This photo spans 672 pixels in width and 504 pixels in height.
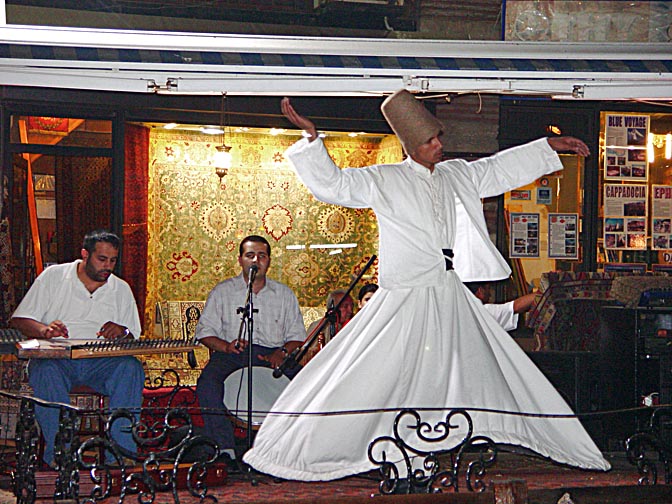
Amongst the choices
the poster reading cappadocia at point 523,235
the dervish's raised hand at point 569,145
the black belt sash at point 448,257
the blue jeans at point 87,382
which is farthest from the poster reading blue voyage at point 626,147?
the blue jeans at point 87,382

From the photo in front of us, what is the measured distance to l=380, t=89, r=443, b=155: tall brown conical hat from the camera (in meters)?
6.08

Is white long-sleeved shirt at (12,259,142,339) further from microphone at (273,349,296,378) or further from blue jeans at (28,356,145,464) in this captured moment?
microphone at (273,349,296,378)

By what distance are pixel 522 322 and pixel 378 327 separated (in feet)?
14.2

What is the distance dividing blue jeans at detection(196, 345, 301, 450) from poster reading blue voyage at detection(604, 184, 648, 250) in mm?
4096

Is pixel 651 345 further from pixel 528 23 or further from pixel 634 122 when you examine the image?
pixel 634 122

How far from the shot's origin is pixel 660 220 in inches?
A: 415

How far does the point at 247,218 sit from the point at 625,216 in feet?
11.7

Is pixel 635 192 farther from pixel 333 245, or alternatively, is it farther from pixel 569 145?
pixel 569 145

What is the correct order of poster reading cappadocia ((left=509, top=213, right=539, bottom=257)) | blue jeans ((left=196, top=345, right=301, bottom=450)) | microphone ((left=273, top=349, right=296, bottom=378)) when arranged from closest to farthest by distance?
1. blue jeans ((left=196, top=345, right=301, bottom=450))
2. microphone ((left=273, top=349, right=296, bottom=378))
3. poster reading cappadocia ((left=509, top=213, right=539, bottom=257))

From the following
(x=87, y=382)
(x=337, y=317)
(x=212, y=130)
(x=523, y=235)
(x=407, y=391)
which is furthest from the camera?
(x=523, y=235)

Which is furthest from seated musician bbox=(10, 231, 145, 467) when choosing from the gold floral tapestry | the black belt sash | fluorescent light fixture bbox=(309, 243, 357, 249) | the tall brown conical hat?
fluorescent light fixture bbox=(309, 243, 357, 249)

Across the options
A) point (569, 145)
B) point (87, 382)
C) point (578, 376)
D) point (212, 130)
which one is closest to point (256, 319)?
point (87, 382)

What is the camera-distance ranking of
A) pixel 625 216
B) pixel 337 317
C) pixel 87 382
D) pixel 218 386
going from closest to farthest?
pixel 87 382 < pixel 218 386 < pixel 337 317 < pixel 625 216

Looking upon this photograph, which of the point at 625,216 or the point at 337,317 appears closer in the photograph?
the point at 337,317
